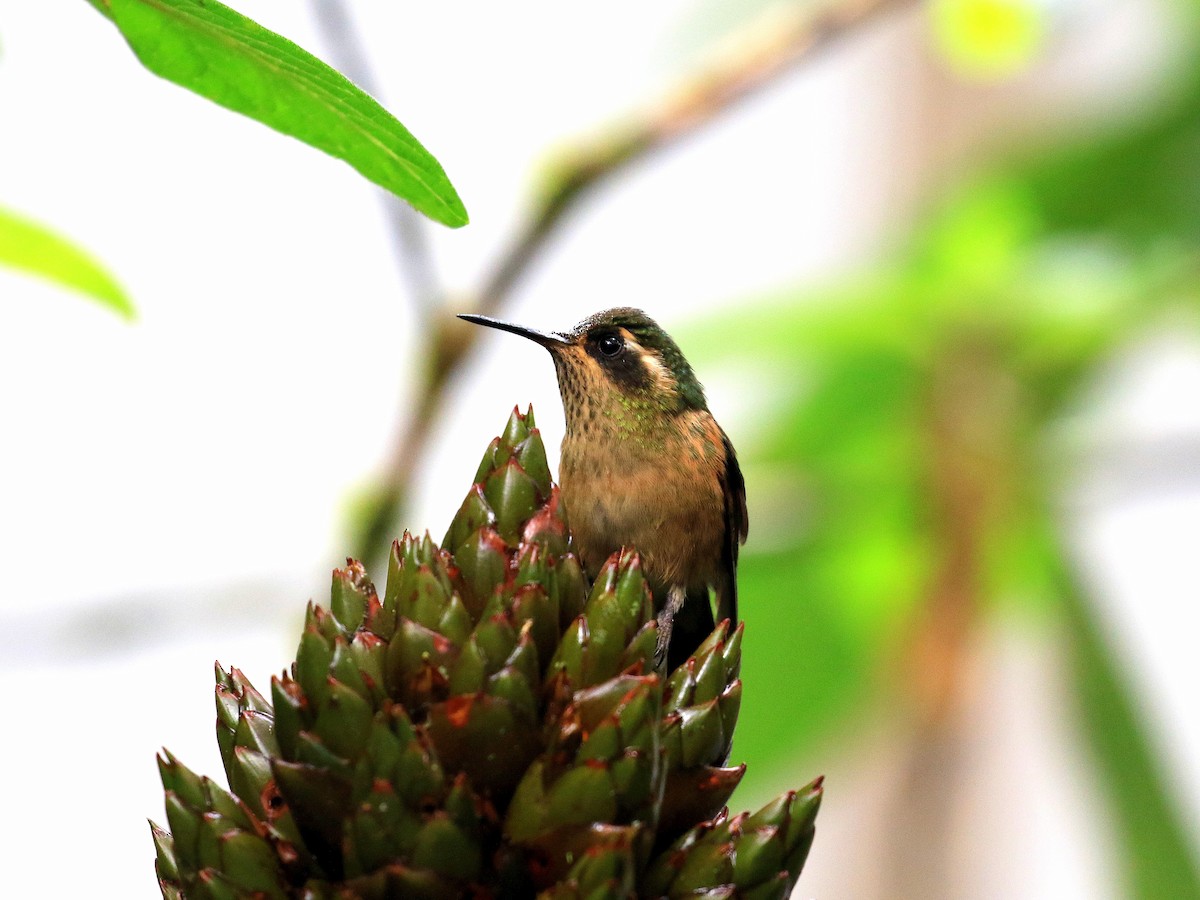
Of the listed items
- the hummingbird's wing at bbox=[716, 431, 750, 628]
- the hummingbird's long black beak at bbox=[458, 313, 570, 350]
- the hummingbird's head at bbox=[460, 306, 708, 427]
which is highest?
the hummingbird's head at bbox=[460, 306, 708, 427]

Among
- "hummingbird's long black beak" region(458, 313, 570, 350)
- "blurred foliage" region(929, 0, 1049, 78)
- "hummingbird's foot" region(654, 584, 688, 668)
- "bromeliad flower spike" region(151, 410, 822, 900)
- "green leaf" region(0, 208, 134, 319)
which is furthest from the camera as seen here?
"blurred foliage" region(929, 0, 1049, 78)

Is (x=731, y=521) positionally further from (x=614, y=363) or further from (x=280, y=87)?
(x=280, y=87)

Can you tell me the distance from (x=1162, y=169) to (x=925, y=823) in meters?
2.07

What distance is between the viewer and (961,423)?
12.1ft

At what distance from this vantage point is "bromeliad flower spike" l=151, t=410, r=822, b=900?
1049 mm

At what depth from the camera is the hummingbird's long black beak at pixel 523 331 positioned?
1853 mm

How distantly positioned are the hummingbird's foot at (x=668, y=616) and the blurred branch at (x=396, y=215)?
0.71 meters

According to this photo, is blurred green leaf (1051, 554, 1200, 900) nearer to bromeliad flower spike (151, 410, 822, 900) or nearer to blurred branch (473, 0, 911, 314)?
blurred branch (473, 0, 911, 314)

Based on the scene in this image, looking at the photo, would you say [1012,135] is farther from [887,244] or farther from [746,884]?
[746,884]

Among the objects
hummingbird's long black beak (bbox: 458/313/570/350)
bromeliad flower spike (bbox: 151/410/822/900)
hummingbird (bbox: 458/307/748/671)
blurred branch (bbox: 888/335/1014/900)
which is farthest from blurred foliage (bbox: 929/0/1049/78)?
bromeliad flower spike (bbox: 151/410/822/900)

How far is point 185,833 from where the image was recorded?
112 centimetres

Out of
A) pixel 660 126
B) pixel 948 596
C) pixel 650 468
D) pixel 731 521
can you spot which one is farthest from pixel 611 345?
pixel 948 596

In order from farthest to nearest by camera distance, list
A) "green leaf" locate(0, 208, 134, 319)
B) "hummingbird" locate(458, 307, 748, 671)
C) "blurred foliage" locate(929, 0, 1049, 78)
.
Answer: "blurred foliage" locate(929, 0, 1049, 78), "hummingbird" locate(458, 307, 748, 671), "green leaf" locate(0, 208, 134, 319)

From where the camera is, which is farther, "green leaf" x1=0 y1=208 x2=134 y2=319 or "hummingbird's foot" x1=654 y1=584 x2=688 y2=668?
"hummingbird's foot" x1=654 y1=584 x2=688 y2=668
